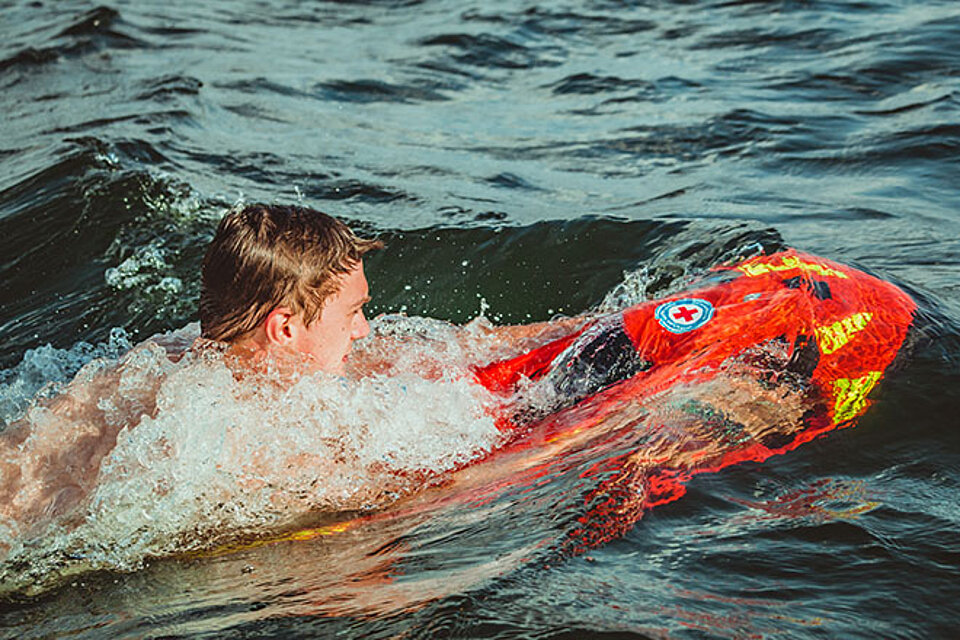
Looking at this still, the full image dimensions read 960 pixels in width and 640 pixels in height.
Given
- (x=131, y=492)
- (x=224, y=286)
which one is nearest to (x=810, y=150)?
(x=224, y=286)

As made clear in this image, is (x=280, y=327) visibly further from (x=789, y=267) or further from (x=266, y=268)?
(x=789, y=267)

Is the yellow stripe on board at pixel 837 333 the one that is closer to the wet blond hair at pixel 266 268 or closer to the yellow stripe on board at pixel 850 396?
the yellow stripe on board at pixel 850 396

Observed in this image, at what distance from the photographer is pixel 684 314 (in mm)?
4801

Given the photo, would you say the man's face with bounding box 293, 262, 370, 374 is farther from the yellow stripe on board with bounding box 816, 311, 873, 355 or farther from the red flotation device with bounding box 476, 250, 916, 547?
the yellow stripe on board with bounding box 816, 311, 873, 355

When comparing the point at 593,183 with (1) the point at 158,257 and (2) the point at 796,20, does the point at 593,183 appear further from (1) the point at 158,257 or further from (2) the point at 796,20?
(2) the point at 796,20

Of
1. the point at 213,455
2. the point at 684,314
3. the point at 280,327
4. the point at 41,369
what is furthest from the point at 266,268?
the point at 41,369

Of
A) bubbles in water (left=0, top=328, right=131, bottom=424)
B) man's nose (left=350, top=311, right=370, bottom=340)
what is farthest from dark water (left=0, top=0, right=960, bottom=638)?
man's nose (left=350, top=311, right=370, bottom=340)

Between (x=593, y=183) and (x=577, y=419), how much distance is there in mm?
3941

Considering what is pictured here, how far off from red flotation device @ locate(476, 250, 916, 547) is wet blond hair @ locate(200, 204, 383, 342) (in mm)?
971

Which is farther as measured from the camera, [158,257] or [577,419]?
[158,257]

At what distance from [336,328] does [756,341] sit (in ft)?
5.80

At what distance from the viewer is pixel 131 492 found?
4.18 meters

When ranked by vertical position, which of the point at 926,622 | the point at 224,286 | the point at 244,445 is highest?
the point at 224,286

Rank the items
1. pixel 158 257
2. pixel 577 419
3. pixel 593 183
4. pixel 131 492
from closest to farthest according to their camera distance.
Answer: pixel 131 492
pixel 577 419
pixel 158 257
pixel 593 183
